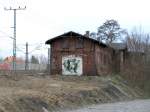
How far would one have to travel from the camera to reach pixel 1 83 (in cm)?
4184

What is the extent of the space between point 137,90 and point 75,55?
10.6 metres

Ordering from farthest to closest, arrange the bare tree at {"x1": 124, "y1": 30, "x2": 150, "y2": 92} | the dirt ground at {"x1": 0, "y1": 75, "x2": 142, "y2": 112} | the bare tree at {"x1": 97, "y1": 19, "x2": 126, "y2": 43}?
the bare tree at {"x1": 97, "y1": 19, "x2": 126, "y2": 43}
the bare tree at {"x1": 124, "y1": 30, "x2": 150, "y2": 92}
the dirt ground at {"x1": 0, "y1": 75, "x2": 142, "y2": 112}

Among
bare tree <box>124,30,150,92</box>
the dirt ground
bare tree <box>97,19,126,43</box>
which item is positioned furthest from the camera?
bare tree <box>97,19,126,43</box>

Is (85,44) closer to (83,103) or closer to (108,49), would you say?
(108,49)

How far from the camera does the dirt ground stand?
31281 millimetres

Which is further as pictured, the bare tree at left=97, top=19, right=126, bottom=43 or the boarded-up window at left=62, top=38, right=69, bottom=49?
the bare tree at left=97, top=19, right=126, bottom=43

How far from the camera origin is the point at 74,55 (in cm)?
6731

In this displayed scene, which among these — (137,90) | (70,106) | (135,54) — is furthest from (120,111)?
(135,54)

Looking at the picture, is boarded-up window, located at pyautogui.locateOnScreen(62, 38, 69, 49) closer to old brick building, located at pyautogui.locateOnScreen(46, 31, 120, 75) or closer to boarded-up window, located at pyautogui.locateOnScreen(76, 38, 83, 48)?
old brick building, located at pyautogui.locateOnScreen(46, 31, 120, 75)

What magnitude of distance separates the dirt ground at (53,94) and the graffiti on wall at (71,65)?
24.2 feet

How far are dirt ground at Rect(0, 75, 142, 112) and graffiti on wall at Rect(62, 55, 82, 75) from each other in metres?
7.36

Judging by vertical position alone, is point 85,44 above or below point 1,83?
above

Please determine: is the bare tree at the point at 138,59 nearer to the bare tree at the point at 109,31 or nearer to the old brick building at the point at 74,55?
the old brick building at the point at 74,55

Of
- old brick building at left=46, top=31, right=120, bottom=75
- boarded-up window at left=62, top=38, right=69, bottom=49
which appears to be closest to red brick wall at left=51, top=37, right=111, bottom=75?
old brick building at left=46, top=31, right=120, bottom=75
